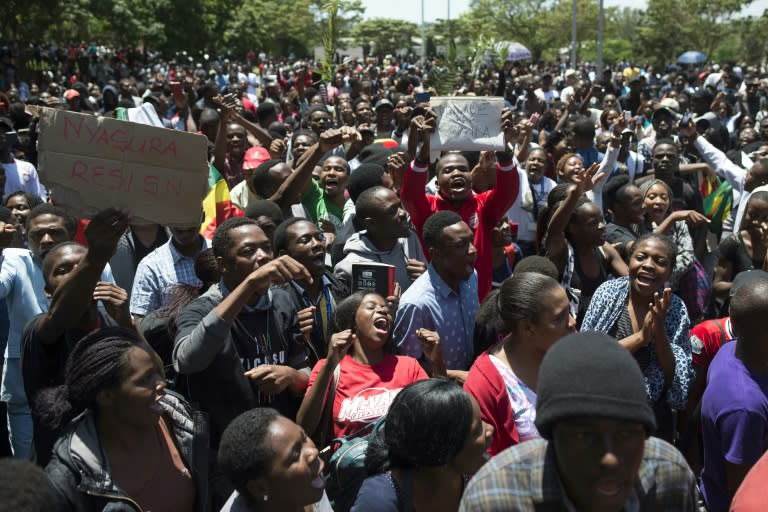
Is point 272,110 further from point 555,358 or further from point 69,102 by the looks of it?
point 555,358

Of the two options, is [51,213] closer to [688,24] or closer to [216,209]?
[216,209]

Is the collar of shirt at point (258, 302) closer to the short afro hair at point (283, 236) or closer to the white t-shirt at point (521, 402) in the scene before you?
the short afro hair at point (283, 236)

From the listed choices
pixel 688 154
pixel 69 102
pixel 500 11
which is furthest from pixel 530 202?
pixel 500 11

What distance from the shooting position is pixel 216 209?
6242 mm

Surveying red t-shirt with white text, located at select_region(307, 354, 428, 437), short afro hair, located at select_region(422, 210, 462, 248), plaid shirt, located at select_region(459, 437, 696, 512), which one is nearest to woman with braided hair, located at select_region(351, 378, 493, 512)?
plaid shirt, located at select_region(459, 437, 696, 512)

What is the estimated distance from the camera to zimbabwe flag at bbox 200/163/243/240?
6140 millimetres

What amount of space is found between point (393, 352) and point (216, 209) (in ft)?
7.85

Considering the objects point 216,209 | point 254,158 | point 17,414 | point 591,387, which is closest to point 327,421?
point 17,414

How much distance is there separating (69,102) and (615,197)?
943 centimetres

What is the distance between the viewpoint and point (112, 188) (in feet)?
11.0

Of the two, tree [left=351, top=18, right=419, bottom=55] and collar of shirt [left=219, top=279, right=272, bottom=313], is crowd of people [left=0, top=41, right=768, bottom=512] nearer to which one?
collar of shirt [left=219, top=279, right=272, bottom=313]

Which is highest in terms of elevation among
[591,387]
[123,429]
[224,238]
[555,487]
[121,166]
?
[121,166]

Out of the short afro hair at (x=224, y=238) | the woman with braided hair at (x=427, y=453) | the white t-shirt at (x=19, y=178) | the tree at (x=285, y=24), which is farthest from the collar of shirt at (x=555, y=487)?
the tree at (x=285, y=24)

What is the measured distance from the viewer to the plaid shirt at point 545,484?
204 centimetres
